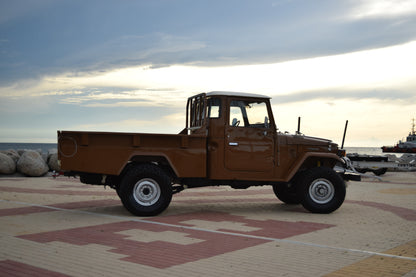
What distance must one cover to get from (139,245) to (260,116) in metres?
4.83

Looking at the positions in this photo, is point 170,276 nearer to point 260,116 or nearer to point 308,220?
Result: point 308,220

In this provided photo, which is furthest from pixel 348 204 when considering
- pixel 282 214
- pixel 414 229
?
pixel 414 229

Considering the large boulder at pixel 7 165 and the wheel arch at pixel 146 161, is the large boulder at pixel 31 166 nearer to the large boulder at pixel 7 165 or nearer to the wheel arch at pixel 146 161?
the large boulder at pixel 7 165

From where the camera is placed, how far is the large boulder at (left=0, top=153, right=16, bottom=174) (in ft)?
72.1

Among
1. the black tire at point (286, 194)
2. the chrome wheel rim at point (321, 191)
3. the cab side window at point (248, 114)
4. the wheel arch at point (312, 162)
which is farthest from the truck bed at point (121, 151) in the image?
the black tire at point (286, 194)

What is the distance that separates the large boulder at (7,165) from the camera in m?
22.0

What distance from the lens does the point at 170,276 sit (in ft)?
17.7

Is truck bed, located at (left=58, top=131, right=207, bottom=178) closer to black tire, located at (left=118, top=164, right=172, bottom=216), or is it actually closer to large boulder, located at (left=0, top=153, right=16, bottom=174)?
black tire, located at (left=118, top=164, right=172, bottom=216)

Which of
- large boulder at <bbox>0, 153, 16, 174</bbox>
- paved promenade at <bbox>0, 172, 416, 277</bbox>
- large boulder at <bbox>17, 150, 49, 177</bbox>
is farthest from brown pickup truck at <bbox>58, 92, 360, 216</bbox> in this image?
large boulder at <bbox>0, 153, 16, 174</bbox>

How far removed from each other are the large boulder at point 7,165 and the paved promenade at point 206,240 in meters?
10.1

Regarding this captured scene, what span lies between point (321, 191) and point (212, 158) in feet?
8.78

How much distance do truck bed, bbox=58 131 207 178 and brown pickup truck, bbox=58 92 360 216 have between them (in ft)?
0.07

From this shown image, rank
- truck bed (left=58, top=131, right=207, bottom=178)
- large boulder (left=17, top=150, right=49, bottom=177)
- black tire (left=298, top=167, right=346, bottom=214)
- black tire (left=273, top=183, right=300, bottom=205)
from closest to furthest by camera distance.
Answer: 1. truck bed (left=58, top=131, right=207, bottom=178)
2. black tire (left=298, top=167, right=346, bottom=214)
3. black tire (left=273, top=183, right=300, bottom=205)
4. large boulder (left=17, top=150, right=49, bottom=177)

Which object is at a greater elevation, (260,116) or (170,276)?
(260,116)
